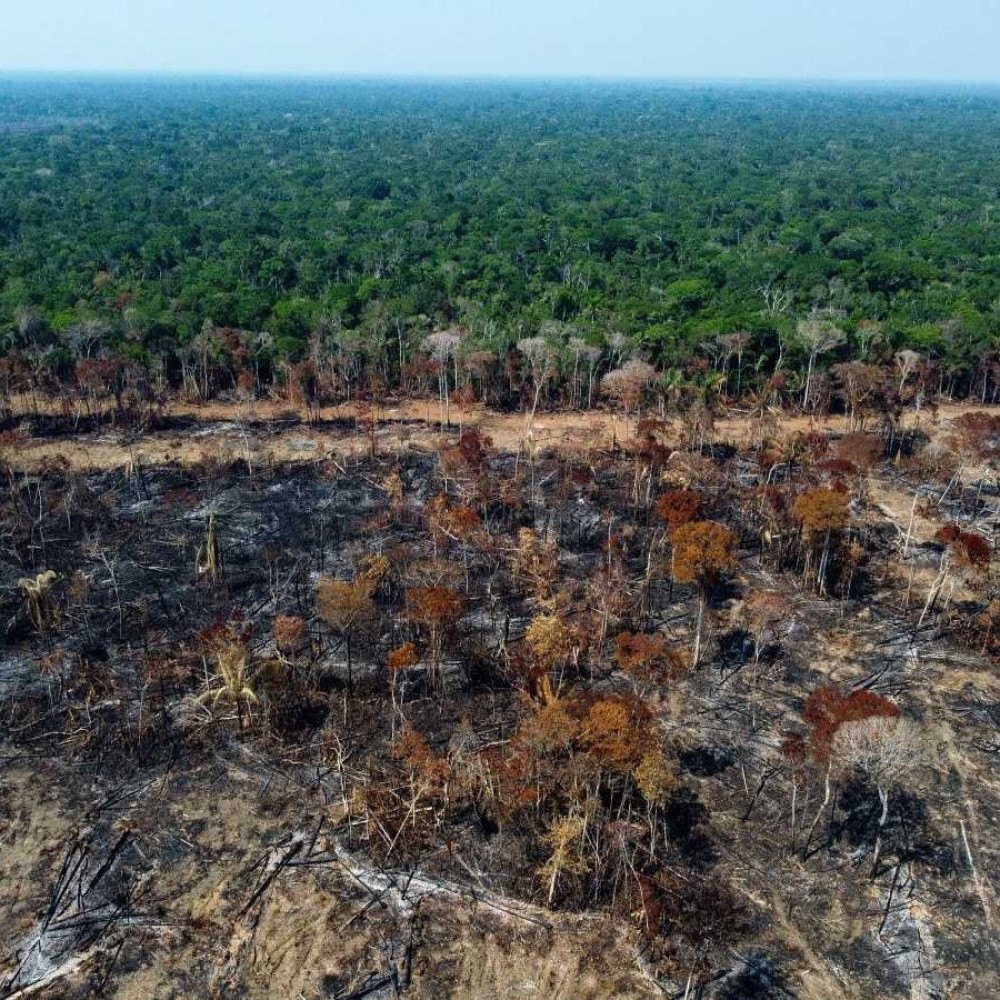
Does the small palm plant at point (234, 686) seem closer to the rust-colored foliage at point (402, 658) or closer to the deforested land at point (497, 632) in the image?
the deforested land at point (497, 632)

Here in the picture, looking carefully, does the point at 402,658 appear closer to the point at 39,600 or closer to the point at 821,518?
the point at 39,600

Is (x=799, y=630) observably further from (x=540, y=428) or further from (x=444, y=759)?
(x=540, y=428)

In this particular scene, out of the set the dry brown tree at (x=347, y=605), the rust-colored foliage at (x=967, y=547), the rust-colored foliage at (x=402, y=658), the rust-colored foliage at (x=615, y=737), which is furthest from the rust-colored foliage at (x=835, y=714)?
the dry brown tree at (x=347, y=605)

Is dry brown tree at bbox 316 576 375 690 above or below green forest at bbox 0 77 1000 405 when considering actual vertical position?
below

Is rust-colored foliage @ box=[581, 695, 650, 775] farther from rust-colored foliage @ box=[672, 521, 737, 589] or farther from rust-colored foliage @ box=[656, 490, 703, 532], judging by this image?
rust-colored foliage @ box=[656, 490, 703, 532]

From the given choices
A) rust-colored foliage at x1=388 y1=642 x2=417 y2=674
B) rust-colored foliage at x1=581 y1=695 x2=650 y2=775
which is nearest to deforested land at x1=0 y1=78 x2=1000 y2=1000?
rust-colored foliage at x1=581 y1=695 x2=650 y2=775

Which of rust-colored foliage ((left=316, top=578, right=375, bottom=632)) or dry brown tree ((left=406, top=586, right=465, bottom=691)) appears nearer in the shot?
dry brown tree ((left=406, top=586, right=465, bottom=691))
